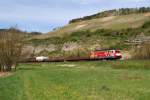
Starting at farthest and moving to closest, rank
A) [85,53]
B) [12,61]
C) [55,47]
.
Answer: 1. [55,47]
2. [85,53]
3. [12,61]

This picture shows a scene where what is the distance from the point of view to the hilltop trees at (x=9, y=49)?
50.2 m

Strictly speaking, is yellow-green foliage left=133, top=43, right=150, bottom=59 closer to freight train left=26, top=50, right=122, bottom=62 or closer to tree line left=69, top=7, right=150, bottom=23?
freight train left=26, top=50, right=122, bottom=62

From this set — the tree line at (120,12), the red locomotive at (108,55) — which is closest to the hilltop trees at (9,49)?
the red locomotive at (108,55)

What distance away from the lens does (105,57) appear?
74000 mm

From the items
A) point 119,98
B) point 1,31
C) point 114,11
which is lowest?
point 119,98

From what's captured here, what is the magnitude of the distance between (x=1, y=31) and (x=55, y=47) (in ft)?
146

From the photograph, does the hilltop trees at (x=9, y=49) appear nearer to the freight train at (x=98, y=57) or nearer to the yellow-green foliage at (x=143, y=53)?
the yellow-green foliage at (x=143, y=53)

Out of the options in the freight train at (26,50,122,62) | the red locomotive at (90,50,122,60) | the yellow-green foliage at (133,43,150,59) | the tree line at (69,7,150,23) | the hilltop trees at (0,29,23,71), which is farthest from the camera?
the tree line at (69,7,150,23)

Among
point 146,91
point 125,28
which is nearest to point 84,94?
point 146,91

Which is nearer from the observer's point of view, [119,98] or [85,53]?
[119,98]

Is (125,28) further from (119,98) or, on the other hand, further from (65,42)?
(119,98)

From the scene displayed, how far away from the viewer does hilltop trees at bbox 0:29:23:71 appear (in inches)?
1976

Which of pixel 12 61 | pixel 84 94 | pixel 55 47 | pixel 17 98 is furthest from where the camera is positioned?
pixel 55 47

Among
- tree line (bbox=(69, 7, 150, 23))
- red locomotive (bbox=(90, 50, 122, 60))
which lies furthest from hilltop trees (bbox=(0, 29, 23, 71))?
tree line (bbox=(69, 7, 150, 23))
